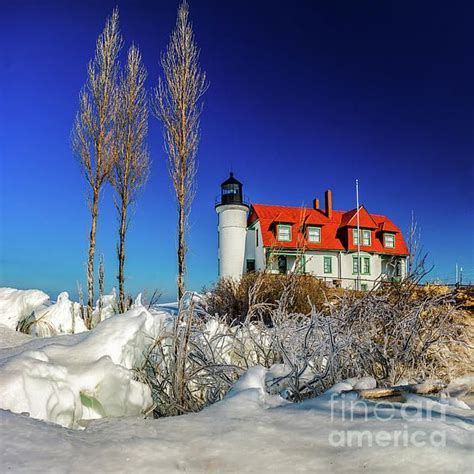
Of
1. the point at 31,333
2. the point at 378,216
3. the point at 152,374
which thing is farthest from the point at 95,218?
the point at 378,216

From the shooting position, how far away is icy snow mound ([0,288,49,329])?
19.8ft

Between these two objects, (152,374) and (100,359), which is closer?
(100,359)

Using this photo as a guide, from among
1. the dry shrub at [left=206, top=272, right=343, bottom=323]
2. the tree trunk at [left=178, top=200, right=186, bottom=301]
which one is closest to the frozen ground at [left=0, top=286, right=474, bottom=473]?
the dry shrub at [left=206, top=272, right=343, bottom=323]

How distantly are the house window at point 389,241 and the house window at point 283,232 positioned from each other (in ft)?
23.4

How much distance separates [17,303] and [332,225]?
23766 mm

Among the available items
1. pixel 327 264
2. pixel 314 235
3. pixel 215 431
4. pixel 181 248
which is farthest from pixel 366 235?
pixel 215 431

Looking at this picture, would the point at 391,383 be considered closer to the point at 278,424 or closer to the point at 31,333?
the point at 278,424

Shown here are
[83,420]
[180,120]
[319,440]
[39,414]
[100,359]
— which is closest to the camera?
[319,440]

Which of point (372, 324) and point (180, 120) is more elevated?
point (180, 120)

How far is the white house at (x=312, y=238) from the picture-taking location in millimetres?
25562

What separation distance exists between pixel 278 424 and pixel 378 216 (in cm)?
2969

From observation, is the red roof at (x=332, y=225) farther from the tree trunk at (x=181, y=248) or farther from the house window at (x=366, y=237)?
the tree trunk at (x=181, y=248)

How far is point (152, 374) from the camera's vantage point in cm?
299

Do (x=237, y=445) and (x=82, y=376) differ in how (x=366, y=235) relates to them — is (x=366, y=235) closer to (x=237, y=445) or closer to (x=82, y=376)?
(x=82, y=376)
